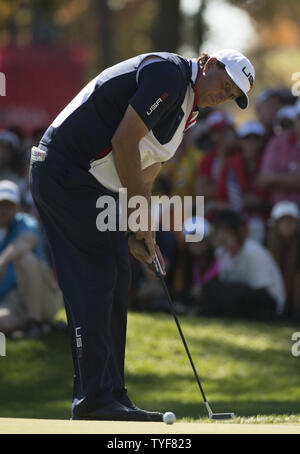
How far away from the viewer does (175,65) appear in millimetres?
4664

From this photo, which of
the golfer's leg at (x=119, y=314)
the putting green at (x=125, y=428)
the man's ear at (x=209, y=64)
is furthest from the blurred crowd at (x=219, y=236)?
the putting green at (x=125, y=428)

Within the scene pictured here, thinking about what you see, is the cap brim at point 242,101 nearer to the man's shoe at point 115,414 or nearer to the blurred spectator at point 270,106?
the man's shoe at point 115,414

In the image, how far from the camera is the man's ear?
4.80 metres

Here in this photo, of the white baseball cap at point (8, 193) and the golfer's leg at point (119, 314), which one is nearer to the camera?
the golfer's leg at point (119, 314)

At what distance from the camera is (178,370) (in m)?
8.27

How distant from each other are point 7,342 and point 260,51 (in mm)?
20903

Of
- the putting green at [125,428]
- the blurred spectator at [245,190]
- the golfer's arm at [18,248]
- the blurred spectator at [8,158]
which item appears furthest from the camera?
the blurred spectator at [8,158]

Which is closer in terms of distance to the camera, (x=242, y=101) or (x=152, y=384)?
(x=242, y=101)

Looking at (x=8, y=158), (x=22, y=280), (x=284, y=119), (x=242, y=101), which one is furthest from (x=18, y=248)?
(x=242, y=101)

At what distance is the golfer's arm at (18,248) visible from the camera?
332 inches

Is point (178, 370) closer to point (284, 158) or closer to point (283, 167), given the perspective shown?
point (283, 167)

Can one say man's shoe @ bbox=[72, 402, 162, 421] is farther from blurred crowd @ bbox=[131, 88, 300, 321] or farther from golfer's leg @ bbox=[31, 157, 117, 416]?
blurred crowd @ bbox=[131, 88, 300, 321]

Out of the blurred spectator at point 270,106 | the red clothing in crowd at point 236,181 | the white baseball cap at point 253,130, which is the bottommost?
the red clothing in crowd at point 236,181

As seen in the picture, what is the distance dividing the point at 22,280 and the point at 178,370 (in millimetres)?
1504
